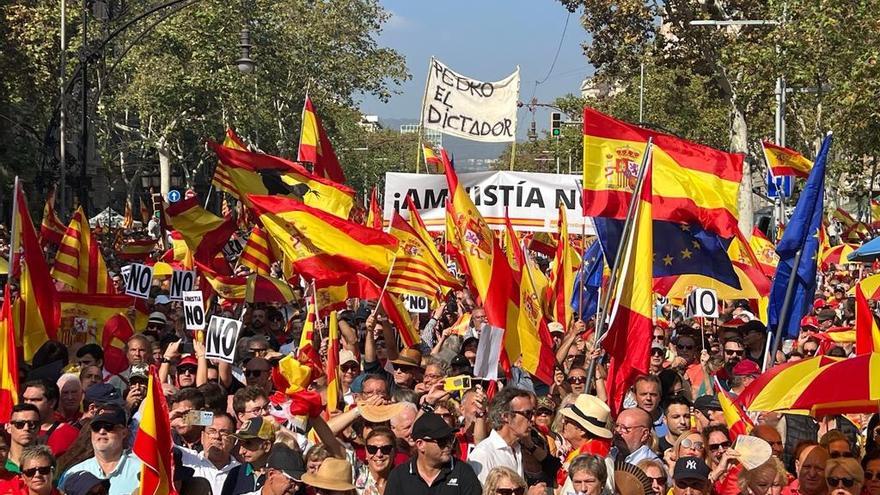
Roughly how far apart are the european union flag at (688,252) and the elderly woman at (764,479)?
4276mm

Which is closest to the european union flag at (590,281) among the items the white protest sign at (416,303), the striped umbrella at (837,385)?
the white protest sign at (416,303)

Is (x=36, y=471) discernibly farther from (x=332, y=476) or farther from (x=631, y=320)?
(x=631, y=320)

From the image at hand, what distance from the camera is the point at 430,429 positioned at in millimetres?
7473

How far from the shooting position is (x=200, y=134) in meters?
56.8

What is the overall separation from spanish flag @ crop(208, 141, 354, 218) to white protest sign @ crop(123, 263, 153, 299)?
80.6 inches

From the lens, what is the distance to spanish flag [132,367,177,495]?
A: 763 centimetres

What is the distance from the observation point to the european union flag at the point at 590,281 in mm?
15953

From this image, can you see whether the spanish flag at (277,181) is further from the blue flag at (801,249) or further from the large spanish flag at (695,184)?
the blue flag at (801,249)

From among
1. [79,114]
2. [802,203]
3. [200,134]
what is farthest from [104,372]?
[200,134]

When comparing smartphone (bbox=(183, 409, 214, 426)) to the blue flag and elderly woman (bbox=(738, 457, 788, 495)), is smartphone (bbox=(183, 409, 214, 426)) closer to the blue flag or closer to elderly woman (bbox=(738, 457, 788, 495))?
elderly woman (bbox=(738, 457, 788, 495))

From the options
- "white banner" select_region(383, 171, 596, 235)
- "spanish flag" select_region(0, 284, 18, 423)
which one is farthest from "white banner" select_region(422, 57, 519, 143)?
"spanish flag" select_region(0, 284, 18, 423)

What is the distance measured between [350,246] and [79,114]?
2786cm

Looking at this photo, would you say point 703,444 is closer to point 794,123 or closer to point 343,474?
point 343,474

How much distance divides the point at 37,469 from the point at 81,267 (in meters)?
7.94
